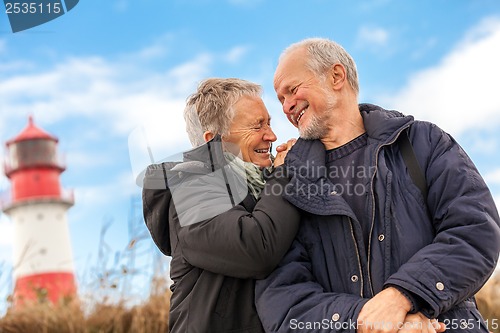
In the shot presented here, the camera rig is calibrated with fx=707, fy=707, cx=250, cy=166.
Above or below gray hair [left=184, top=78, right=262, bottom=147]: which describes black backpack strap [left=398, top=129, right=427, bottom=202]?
below

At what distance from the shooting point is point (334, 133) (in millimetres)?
3133

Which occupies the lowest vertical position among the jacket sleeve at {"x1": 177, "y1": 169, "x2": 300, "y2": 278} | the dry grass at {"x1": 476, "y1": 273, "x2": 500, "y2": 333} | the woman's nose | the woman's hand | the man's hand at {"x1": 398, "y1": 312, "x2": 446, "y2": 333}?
the dry grass at {"x1": 476, "y1": 273, "x2": 500, "y2": 333}

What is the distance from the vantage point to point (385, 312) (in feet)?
8.57

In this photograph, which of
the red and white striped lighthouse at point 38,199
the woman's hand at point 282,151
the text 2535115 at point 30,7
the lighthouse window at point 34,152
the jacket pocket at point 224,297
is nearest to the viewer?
the jacket pocket at point 224,297

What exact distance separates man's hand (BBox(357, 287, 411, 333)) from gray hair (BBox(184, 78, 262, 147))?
1.01 m

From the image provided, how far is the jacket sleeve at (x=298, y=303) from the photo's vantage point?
270 cm

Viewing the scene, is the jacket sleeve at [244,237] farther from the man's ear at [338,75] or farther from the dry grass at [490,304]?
the dry grass at [490,304]

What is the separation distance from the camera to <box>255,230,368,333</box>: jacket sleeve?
8.85 ft

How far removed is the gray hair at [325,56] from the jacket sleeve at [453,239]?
1.89 feet

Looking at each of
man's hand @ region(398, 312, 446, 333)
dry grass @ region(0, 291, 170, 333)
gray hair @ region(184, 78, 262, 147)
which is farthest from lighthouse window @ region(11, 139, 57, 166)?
man's hand @ region(398, 312, 446, 333)

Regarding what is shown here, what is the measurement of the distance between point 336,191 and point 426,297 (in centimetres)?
56

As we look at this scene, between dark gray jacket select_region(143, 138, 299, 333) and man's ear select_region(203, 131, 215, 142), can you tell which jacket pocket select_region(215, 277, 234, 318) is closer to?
dark gray jacket select_region(143, 138, 299, 333)

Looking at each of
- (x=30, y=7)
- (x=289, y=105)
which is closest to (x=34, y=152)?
(x=30, y=7)

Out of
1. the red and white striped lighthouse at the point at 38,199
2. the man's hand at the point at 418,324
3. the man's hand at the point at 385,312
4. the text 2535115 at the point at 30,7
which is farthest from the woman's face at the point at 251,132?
the red and white striped lighthouse at the point at 38,199
